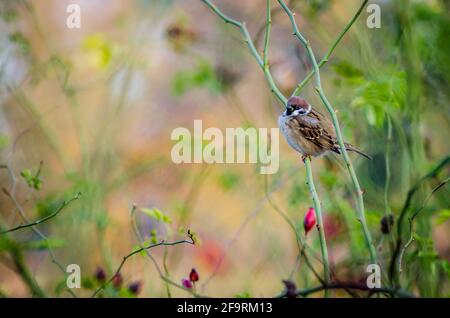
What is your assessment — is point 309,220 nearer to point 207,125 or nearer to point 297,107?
point 297,107

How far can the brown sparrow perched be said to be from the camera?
1338 mm

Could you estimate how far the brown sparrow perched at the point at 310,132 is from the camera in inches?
52.7

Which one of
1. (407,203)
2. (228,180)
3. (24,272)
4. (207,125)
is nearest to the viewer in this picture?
(407,203)

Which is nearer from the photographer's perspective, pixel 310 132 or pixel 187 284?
pixel 187 284

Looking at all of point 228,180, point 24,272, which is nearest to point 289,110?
point 228,180

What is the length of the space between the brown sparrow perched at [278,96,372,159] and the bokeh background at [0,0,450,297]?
0.07 meters

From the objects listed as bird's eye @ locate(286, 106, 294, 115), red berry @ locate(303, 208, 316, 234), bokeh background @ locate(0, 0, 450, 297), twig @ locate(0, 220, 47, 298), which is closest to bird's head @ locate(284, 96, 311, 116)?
bird's eye @ locate(286, 106, 294, 115)

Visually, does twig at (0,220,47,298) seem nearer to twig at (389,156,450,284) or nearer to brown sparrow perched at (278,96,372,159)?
brown sparrow perched at (278,96,372,159)

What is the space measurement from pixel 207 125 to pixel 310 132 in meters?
0.71

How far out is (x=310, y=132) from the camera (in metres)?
1.36

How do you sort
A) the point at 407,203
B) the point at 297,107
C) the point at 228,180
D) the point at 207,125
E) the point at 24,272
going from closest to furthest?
the point at 407,203, the point at 297,107, the point at 24,272, the point at 228,180, the point at 207,125

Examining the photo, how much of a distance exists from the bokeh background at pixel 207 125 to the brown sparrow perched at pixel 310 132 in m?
0.07

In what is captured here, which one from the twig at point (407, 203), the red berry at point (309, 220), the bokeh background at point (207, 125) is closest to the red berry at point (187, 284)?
the bokeh background at point (207, 125)
